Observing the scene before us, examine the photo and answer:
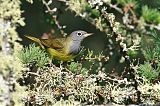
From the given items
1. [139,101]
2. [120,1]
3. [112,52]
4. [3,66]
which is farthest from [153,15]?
[3,66]

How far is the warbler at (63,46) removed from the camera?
16.0 ft

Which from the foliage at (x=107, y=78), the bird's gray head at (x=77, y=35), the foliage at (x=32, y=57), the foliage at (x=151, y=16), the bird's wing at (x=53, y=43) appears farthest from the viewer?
the bird's gray head at (x=77, y=35)

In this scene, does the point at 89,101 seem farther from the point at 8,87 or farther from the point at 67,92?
the point at 8,87

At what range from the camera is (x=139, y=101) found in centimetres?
304

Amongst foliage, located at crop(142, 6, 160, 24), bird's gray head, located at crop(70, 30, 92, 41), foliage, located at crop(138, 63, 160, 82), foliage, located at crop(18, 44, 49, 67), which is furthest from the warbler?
foliage, located at crop(142, 6, 160, 24)

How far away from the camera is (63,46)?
17.0ft

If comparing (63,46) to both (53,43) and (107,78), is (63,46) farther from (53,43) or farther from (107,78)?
(107,78)

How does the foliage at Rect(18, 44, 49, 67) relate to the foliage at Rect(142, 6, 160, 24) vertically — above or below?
below

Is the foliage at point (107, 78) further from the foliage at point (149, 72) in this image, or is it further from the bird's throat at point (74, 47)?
the bird's throat at point (74, 47)

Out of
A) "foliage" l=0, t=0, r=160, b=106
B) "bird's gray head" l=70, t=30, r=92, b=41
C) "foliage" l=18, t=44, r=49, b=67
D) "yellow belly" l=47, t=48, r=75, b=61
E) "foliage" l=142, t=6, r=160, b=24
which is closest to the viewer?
"foliage" l=0, t=0, r=160, b=106

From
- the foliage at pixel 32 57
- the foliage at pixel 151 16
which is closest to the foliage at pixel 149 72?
the foliage at pixel 151 16

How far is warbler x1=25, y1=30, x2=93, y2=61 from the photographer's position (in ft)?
16.0

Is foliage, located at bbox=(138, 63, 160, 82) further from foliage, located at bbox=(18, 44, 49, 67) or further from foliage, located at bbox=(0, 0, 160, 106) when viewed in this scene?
foliage, located at bbox=(18, 44, 49, 67)

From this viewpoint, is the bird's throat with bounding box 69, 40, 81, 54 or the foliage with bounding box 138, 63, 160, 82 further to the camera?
the bird's throat with bounding box 69, 40, 81, 54
